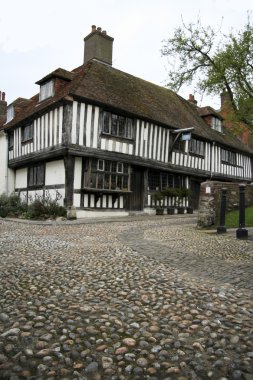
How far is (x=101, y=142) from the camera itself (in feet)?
44.2

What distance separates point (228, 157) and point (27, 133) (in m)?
12.6

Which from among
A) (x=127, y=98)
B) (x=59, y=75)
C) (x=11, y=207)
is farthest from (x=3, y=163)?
(x=127, y=98)

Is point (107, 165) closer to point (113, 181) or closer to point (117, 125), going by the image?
point (113, 181)

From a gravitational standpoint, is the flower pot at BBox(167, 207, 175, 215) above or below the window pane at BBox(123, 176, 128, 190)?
below

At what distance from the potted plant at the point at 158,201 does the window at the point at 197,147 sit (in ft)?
11.7

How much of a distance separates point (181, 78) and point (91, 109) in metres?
4.03

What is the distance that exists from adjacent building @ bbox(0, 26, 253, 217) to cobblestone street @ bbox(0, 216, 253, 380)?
7.86 metres

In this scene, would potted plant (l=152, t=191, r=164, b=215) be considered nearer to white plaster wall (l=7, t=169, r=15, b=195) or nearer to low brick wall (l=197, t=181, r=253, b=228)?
low brick wall (l=197, t=181, r=253, b=228)

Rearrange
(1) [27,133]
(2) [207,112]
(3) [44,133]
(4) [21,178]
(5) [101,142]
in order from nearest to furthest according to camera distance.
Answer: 1. (5) [101,142]
2. (3) [44,133]
3. (1) [27,133]
4. (4) [21,178]
5. (2) [207,112]

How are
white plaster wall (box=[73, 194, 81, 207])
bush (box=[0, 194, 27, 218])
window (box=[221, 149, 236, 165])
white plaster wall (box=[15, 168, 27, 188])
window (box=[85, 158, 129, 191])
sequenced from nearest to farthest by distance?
white plaster wall (box=[73, 194, 81, 207]) → window (box=[85, 158, 129, 191]) → bush (box=[0, 194, 27, 218]) → white plaster wall (box=[15, 168, 27, 188]) → window (box=[221, 149, 236, 165])

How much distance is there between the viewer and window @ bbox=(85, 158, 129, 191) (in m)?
13.2

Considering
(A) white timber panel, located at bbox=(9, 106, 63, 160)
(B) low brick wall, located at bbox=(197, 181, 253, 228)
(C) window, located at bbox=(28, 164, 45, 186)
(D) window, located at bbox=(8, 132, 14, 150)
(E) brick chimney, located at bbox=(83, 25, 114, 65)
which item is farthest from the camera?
(D) window, located at bbox=(8, 132, 14, 150)

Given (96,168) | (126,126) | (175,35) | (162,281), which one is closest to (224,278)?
(162,281)

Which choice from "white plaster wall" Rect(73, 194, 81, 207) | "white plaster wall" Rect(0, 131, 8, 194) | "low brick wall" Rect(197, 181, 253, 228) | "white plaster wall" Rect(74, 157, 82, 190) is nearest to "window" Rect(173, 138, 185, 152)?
"white plaster wall" Rect(74, 157, 82, 190)
